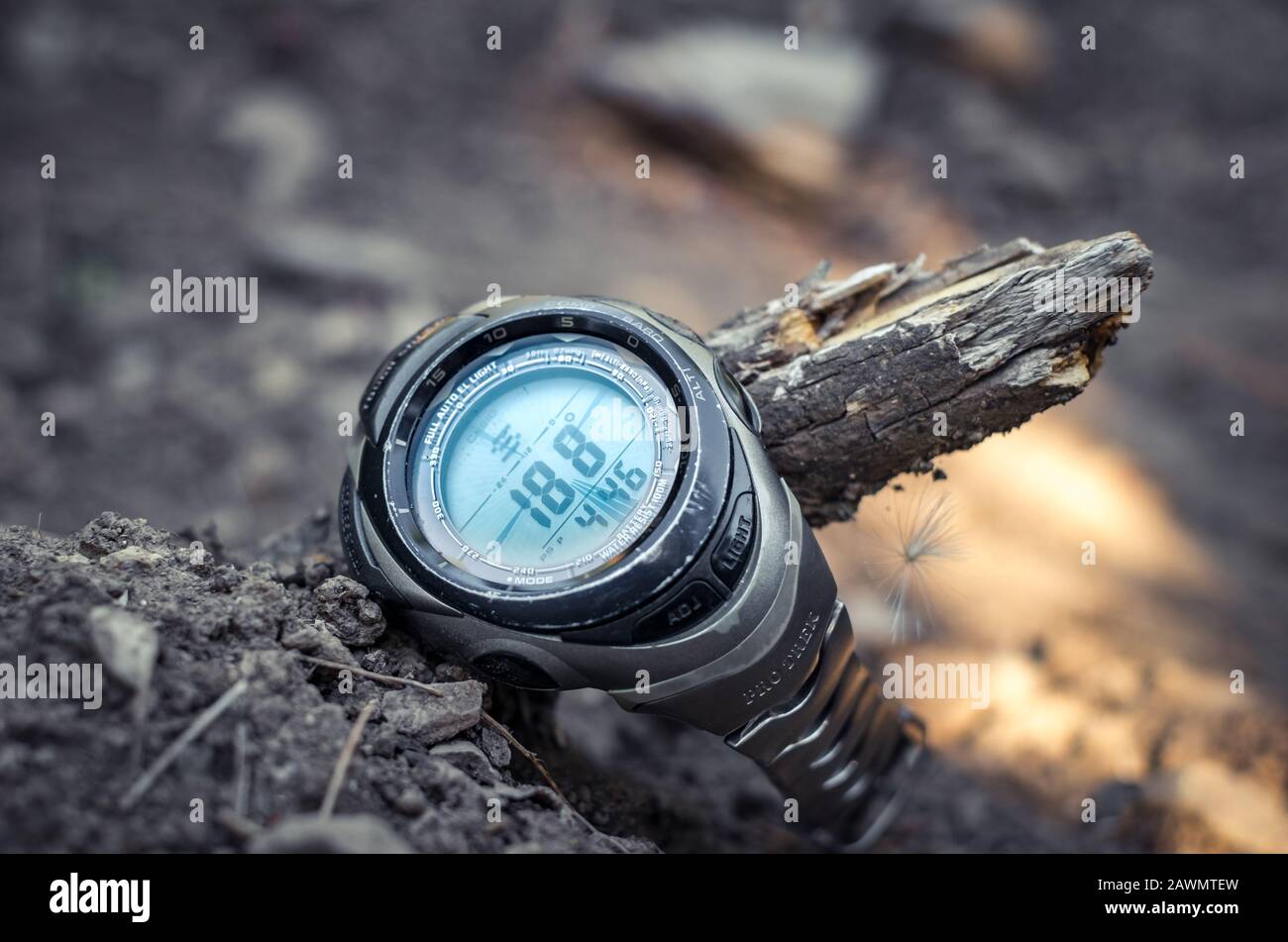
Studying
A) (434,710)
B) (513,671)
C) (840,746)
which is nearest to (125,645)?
(434,710)

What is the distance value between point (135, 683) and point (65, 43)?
553 cm

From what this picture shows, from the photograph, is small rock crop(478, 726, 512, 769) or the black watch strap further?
the black watch strap

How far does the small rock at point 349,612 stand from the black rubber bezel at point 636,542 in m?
0.15

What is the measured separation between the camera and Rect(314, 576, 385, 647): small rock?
6.57 feet

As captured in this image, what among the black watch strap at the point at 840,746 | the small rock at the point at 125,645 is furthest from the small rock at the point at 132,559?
the black watch strap at the point at 840,746

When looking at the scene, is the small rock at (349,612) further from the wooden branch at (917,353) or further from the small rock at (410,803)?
the wooden branch at (917,353)

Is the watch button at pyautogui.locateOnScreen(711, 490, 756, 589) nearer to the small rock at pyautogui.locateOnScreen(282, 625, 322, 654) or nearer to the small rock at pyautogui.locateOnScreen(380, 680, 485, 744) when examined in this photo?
the small rock at pyautogui.locateOnScreen(380, 680, 485, 744)

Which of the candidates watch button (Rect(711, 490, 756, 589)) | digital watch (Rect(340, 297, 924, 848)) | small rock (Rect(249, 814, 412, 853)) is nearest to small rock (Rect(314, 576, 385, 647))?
digital watch (Rect(340, 297, 924, 848))

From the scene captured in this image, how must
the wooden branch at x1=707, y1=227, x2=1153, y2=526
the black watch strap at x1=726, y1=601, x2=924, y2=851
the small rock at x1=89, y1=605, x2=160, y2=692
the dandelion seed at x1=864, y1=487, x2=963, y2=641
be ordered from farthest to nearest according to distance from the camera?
1. the dandelion seed at x1=864, y1=487, x2=963, y2=641
2. the black watch strap at x1=726, y1=601, x2=924, y2=851
3. the wooden branch at x1=707, y1=227, x2=1153, y2=526
4. the small rock at x1=89, y1=605, x2=160, y2=692

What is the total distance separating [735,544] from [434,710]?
696mm

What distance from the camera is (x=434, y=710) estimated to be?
1.93 meters

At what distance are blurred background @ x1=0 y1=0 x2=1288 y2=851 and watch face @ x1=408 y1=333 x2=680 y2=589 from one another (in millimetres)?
800

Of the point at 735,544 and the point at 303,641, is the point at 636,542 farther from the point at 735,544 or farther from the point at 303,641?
the point at 303,641

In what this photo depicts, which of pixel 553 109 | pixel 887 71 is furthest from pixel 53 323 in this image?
pixel 887 71
